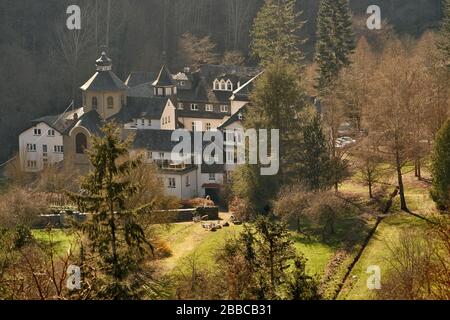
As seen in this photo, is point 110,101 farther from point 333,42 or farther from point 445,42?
point 445,42

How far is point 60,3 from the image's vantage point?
268ft

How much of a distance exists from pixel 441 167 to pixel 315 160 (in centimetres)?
694

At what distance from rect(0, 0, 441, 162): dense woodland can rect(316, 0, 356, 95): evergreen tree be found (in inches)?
631

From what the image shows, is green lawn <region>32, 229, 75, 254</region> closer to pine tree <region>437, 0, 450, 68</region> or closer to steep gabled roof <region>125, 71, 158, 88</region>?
steep gabled roof <region>125, 71, 158, 88</region>

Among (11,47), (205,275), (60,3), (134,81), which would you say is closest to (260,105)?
(205,275)

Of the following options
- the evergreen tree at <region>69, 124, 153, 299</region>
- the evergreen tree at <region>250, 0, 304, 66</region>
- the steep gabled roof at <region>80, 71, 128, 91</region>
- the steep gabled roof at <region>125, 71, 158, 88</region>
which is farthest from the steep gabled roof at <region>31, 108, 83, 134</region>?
the evergreen tree at <region>69, 124, 153, 299</region>

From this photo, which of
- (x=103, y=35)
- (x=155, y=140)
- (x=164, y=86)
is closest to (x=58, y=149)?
(x=155, y=140)

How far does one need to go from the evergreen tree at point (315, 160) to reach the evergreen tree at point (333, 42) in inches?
654

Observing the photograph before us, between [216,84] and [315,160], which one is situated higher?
[216,84]

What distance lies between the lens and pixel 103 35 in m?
79.4

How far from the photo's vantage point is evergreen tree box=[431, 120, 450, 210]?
121 feet

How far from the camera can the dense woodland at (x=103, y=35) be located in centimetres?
7081

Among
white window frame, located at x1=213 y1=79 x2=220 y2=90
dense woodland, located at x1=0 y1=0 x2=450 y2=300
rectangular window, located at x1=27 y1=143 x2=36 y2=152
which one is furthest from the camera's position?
Result: white window frame, located at x1=213 y1=79 x2=220 y2=90
